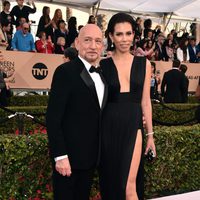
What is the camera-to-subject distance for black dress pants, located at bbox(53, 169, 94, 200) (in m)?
2.88

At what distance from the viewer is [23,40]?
12039mm

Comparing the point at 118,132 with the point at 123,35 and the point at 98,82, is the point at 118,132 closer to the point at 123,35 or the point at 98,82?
the point at 98,82

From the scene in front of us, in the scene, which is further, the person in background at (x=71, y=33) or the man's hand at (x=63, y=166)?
the person in background at (x=71, y=33)

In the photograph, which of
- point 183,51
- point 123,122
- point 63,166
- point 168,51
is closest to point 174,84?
point 168,51

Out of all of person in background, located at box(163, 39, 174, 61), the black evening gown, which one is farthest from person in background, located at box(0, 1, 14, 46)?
the black evening gown

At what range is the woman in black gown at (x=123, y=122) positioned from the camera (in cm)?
298

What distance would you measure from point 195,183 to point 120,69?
8.09 ft

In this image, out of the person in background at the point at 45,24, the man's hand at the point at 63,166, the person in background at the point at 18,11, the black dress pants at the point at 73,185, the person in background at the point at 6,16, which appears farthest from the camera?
the person in background at the point at 45,24

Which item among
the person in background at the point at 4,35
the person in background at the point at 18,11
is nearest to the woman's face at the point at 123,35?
the person in background at the point at 4,35

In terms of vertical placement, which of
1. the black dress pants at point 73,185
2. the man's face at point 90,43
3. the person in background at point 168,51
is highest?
the person in background at point 168,51

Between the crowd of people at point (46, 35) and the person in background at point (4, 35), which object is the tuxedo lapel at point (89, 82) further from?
the person in background at point (4, 35)

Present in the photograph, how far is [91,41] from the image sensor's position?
2900 millimetres

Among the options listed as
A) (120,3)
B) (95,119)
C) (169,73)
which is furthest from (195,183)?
(120,3)

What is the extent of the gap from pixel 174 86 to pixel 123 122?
24.9ft
